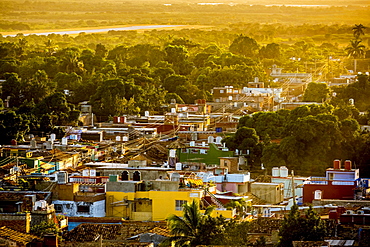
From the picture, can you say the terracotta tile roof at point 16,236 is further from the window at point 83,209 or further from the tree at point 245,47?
the tree at point 245,47

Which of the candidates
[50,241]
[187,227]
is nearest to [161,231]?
[187,227]

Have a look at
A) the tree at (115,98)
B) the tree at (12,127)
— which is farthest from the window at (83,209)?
the tree at (115,98)

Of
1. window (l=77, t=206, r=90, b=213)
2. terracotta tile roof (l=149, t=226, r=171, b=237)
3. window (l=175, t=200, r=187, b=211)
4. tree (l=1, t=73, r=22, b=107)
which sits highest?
terracotta tile roof (l=149, t=226, r=171, b=237)

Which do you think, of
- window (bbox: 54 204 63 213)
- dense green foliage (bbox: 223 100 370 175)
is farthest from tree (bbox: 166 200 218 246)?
dense green foliage (bbox: 223 100 370 175)

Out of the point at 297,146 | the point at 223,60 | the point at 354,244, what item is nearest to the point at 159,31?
the point at 223,60

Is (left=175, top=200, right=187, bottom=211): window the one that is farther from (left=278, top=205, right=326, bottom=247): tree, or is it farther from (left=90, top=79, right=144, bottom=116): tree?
(left=90, top=79, right=144, bottom=116): tree

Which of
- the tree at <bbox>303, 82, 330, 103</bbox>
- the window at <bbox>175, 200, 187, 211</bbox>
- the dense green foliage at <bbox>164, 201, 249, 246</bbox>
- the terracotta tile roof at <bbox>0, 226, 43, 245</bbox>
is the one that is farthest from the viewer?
the tree at <bbox>303, 82, 330, 103</bbox>

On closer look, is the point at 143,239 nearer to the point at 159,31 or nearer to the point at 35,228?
the point at 35,228

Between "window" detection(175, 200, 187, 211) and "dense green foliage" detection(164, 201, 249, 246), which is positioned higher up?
"dense green foliage" detection(164, 201, 249, 246)
